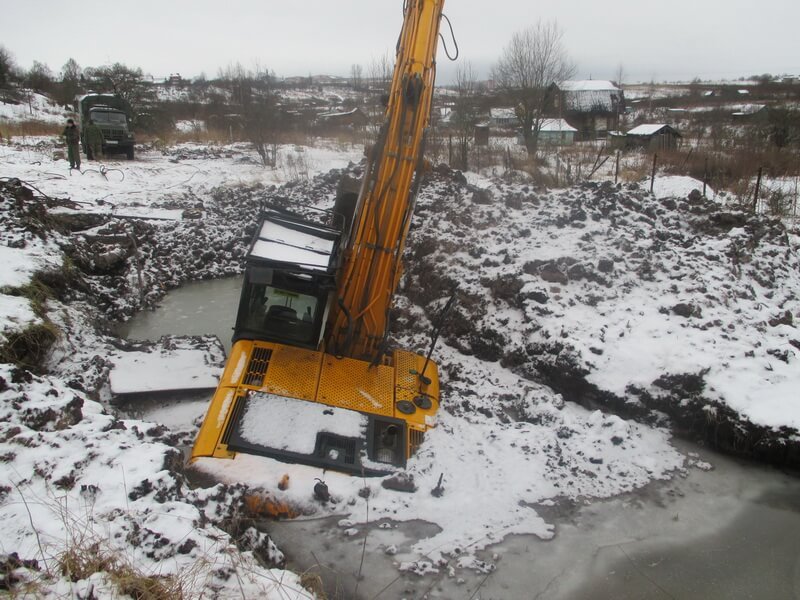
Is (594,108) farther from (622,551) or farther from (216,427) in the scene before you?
(216,427)

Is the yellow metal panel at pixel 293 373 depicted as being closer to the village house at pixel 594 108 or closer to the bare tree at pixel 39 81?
the village house at pixel 594 108

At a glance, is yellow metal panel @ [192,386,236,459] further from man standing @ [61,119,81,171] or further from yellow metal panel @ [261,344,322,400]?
man standing @ [61,119,81,171]

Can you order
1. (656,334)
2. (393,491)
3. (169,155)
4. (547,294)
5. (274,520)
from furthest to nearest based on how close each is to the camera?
1. (169,155)
2. (547,294)
3. (656,334)
4. (393,491)
5. (274,520)

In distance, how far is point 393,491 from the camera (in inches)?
168

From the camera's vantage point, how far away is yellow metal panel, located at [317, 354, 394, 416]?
4820 millimetres

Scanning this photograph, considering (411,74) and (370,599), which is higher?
(411,74)

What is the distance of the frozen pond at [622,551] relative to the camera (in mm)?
3629

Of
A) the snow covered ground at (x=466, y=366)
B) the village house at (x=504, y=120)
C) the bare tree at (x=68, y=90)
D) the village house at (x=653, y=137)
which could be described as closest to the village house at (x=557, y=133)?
the village house at (x=504, y=120)

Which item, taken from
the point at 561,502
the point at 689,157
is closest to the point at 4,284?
the point at 561,502

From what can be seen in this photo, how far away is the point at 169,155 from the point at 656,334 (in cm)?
1987

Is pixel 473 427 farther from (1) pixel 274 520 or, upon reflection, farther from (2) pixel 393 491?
(1) pixel 274 520

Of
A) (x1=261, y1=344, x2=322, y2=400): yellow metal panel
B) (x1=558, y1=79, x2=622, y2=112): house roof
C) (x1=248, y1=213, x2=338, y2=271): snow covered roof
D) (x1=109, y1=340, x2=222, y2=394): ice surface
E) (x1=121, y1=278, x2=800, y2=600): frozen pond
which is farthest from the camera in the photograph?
(x1=558, y1=79, x2=622, y2=112): house roof

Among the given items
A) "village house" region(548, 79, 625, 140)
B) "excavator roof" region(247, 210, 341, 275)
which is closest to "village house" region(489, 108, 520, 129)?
"village house" region(548, 79, 625, 140)

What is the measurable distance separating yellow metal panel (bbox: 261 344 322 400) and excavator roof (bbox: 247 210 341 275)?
907 mm
